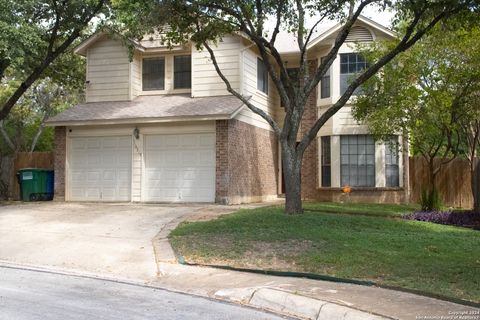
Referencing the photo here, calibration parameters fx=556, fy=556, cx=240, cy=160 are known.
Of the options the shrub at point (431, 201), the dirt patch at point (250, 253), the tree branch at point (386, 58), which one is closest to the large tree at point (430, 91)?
the shrub at point (431, 201)

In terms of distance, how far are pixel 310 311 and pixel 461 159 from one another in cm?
1567

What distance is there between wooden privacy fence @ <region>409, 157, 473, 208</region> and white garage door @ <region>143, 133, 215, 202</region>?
784cm

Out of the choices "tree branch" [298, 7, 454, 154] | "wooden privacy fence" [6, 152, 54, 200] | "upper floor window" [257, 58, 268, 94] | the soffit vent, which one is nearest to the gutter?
"wooden privacy fence" [6, 152, 54, 200]

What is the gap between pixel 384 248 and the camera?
388 inches

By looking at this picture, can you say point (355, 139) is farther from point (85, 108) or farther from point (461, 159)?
point (85, 108)

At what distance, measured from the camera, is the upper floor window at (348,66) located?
1989 centimetres

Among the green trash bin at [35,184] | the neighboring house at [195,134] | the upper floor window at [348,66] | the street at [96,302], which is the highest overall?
the upper floor window at [348,66]

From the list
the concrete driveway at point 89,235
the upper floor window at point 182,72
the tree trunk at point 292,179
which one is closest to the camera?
the concrete driveway at point 89,235

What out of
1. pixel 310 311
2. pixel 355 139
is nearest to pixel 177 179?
pixel 355 139

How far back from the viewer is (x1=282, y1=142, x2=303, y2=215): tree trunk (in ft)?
44.3

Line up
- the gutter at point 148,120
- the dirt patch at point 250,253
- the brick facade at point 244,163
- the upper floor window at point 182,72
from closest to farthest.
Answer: the dirt patch at point 250,253 → the gutter at point 148,120 → the brick facade at point 244,163 → the upper floor window at point 182,72

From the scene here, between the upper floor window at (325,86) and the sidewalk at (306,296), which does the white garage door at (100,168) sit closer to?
the upper floor window at (325,86)

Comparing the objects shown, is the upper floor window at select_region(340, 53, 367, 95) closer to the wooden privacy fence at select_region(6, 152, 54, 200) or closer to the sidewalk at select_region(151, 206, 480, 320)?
the wooden privacy fence at select_region(6, 152, 54, 200)

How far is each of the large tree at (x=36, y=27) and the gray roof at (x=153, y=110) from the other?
6.73 feet
